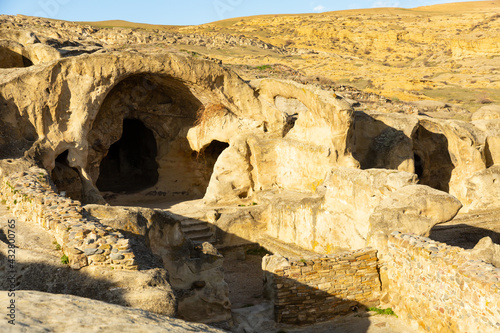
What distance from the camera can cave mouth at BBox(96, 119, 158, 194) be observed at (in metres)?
16.5

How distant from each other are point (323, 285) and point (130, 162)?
35.4ft

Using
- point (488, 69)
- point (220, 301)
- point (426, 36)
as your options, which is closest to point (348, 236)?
point (220, 301)

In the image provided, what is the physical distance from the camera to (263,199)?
12.9 meters

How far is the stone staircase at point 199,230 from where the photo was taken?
473 inches

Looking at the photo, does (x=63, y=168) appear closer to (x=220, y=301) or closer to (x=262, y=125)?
(x=262, y=125)

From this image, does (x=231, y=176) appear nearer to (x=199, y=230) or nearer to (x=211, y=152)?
(x=199, y=230)

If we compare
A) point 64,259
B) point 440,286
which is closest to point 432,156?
point 440,286

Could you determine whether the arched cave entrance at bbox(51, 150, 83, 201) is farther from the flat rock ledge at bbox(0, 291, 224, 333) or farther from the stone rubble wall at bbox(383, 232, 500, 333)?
the flat rock ledge at bbox(0, 291, 224, 333)

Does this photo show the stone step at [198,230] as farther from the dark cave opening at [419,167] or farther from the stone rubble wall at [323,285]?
the dark cave opening at [419,167]

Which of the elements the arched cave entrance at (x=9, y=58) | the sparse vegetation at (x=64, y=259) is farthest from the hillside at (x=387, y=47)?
the sparse vegetation at (x=64, y=259)

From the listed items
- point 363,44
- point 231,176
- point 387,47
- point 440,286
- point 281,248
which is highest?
point 363,44

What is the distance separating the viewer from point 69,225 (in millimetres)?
6422

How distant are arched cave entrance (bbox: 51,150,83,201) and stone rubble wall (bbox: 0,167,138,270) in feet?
10.7

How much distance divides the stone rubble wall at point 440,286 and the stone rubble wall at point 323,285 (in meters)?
0.38
